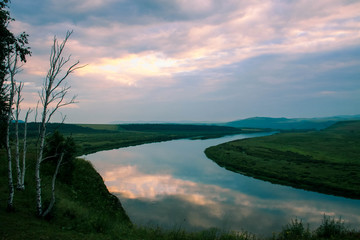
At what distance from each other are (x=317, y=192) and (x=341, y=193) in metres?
3.23

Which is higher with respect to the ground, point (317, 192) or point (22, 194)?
point (22, 194)

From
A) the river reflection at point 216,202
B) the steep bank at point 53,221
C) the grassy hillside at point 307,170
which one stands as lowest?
the river reflection at point 216,202

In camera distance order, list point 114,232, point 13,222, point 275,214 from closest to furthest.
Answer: point 13,222
point 114,232
point 275,214

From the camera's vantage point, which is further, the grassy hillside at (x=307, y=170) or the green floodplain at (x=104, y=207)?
the grassy hillside at (x=307, y=170)

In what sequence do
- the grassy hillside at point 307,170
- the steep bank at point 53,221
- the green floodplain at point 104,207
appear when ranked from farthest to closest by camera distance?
the grassy hillside at point 307,170 → the green floodplain at point 104,207 → the steep bank at point 53,221

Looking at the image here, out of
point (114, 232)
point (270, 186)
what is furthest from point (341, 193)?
point (114, 232)

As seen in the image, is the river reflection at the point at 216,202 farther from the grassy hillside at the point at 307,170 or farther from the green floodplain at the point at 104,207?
the grassy hillside at the point at 307,170

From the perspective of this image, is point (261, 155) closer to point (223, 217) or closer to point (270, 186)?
point (270, 186)

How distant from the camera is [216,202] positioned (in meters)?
29.0

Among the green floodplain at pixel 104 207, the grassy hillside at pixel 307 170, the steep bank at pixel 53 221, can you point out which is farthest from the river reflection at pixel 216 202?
the steep bank at pixel 53 221

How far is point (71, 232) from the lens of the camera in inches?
479

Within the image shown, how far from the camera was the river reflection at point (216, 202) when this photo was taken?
23438 millimetres

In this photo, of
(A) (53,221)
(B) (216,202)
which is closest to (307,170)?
(B) (216,202)

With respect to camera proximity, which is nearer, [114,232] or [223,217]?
[114,232]
